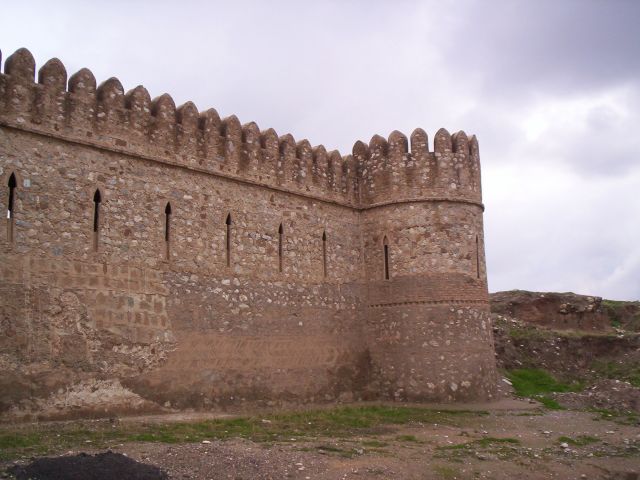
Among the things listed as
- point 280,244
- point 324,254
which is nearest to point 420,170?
point 324,254

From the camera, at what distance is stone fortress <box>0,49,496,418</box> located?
39.5ft

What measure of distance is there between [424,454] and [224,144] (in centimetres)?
805

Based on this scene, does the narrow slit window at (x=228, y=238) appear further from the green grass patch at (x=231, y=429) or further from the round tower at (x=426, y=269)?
the round tower at (x=426, y=269)

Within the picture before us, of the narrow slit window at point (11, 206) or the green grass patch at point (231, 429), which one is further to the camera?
the narrow slit window at point (11, 206)

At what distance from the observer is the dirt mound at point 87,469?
25.4ft

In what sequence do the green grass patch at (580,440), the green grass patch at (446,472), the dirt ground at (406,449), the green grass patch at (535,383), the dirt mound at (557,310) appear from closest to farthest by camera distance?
the dirt ground at (406,449), the green grass patch at (446,472), the green grass patch at (580,440), the green grass patch at (535,383), the dirt mound at (557,310)

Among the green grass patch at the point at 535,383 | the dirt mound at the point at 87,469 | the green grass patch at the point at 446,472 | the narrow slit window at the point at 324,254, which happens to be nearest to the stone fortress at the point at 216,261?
the narrow slit window at the point at 324,254

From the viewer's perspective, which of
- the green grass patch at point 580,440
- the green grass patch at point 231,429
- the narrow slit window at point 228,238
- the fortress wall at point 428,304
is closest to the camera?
the green grass patch at point 231,429

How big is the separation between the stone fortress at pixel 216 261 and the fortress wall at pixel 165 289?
0.03 m

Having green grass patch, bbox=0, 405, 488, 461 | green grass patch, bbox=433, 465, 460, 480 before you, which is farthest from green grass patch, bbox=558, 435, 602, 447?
green grass patch, bbox=433, 465, 460, 480

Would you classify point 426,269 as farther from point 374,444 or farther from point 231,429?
point 231,429

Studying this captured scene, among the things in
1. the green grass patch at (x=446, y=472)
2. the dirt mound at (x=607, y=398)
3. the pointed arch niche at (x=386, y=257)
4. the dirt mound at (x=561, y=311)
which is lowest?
the green grass patch at (x=446, y=472)

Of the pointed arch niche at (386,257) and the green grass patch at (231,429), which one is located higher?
the pointed arch niche at (386,257)

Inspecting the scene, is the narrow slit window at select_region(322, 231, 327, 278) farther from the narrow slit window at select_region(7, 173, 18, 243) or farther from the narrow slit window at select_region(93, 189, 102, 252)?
the narrow slit window at select_region(7, 173, 18, 243)
